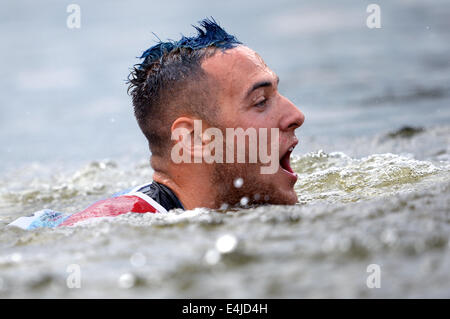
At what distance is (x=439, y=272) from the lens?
8.09 feet

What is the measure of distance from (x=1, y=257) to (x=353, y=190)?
3000 mm

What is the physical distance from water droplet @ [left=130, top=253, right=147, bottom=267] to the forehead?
1606 mm

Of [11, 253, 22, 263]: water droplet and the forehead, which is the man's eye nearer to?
the forehead

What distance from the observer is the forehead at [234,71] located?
4312 mm

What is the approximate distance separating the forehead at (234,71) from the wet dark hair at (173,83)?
0.06 m

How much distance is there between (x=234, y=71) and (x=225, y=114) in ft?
0.94

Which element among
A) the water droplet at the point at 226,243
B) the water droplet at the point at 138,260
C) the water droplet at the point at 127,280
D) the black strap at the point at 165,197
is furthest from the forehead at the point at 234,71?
the water droplet at the point at 127,280

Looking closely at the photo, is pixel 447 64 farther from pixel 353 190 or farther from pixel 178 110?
pixel 178 110

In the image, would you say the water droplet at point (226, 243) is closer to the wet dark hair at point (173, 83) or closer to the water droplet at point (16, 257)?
the water droplet at point (16, 257)

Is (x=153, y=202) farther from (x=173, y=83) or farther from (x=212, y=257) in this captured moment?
(x=212, y=257)

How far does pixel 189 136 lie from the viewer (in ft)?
14.2

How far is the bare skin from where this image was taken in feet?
14.0

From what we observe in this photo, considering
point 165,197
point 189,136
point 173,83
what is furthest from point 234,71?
point 165,197

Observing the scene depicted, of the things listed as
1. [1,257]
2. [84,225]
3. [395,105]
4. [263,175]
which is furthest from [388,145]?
[1,257]
